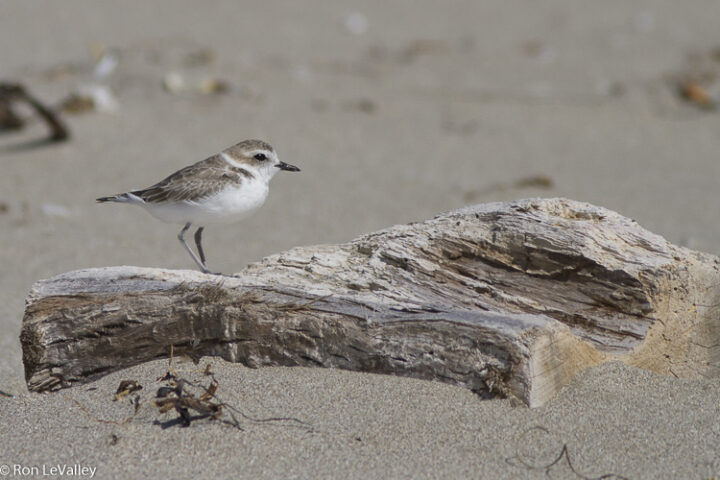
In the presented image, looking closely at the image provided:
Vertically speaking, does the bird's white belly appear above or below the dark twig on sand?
above

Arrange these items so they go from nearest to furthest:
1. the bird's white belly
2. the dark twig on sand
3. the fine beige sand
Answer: the fine beige sand → the bird's white belly → the dark twig on sand

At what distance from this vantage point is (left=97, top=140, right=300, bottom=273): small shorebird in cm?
453

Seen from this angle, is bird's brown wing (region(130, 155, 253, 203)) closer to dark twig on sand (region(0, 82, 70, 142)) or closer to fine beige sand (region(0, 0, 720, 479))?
fine beige sand (region(0, 0, 720, 479))

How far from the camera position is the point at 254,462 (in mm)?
3141

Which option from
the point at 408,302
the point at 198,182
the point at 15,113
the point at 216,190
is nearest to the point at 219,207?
the point at 216,190

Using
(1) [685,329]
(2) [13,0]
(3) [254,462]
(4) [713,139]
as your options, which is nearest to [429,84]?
(4) [713,139]

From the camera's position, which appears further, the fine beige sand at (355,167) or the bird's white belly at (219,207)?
the bird's white belly at (219,207)

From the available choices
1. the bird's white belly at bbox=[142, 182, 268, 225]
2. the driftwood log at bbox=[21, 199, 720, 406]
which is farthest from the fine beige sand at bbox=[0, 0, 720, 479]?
the bird's white belly at bbox=[142, 182, 268, 225]

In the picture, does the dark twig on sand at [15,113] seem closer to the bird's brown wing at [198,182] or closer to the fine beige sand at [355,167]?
the fine beige sand at [355,167]

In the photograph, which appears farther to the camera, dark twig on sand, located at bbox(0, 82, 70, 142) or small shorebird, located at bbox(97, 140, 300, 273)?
dark twig on sand, located at bbox(0, 82, 70, 142)

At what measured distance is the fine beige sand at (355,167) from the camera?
3.26 m

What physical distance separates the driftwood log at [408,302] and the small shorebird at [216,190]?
0.72 m

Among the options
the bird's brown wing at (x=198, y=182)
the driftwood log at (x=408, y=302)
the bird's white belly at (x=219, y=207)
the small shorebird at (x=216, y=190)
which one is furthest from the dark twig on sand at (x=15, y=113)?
the driftwood log at (x=408, y=302)

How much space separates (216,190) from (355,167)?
362 cm
